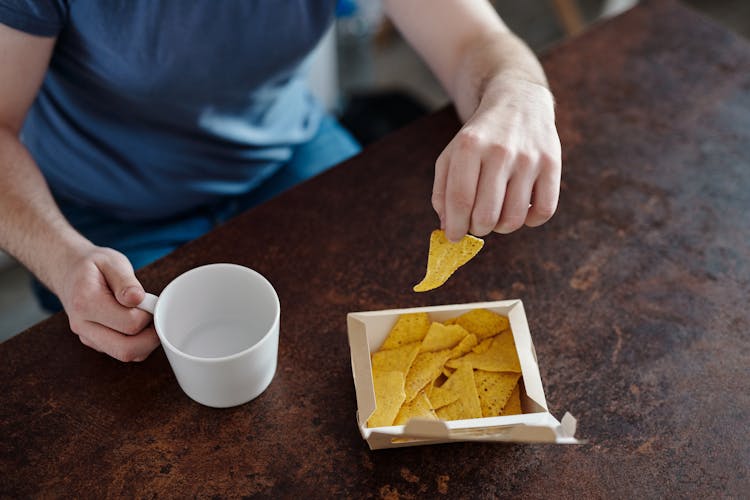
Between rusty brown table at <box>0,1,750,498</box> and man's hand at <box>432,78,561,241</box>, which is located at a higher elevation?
man's hand at <box>432,78,561,241</box>

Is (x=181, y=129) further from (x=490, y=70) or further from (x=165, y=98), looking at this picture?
(x=490, y=70)

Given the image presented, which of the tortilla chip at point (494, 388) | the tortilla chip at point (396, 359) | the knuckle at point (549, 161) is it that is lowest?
the tortilla chip at point (494, 388)

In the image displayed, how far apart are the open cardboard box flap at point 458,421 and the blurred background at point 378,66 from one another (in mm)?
963

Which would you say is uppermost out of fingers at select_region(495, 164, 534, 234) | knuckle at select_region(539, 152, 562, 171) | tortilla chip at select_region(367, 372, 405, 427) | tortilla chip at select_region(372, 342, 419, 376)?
knuckle at select_region(539, 152, 562, 171)

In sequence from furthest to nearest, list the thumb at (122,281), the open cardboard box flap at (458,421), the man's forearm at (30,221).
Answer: the man's forearm at (30,221) < the thumb at (122,281) < the open cardboard box flap at (458,421)

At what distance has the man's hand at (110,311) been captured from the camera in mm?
845

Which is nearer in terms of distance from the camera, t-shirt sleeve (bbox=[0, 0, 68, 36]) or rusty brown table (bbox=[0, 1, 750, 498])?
rusty brown table (bbox=[0, 1, 750, 498])

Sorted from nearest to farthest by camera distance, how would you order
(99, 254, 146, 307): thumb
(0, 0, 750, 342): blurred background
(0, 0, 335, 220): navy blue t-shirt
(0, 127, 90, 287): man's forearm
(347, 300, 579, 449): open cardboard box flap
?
(347, 300, 579, 449): open cardboard box flap, (99, 254, 146, 307): thumb, (0, 127, 90, 287): man's forearm, (0, 0, 335, 220): navy blue t-shirt, (0, 0, 750, 342): blurred background

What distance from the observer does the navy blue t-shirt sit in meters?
1.09

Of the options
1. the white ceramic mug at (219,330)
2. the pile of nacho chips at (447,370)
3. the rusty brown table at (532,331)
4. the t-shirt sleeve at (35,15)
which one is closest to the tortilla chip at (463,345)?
the pile of nacho chips at (447,370)

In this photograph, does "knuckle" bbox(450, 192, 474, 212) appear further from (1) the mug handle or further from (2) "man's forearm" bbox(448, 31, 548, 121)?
(1) the mug handle

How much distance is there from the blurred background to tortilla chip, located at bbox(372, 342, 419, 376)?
3.22 ft

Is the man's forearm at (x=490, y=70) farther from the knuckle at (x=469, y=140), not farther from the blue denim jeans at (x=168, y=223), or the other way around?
the blue denim jeans at (x=168, y=223)

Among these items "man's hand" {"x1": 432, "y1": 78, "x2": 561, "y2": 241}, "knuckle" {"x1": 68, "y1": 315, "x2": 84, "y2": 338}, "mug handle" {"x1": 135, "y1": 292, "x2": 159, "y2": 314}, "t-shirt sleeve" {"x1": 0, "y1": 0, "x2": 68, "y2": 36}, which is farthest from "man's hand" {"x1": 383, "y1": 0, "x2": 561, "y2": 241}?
"t-shirt sleeve" {"x1": 0, "y1": 0, "x2": 68, "y2": 36}
